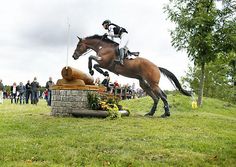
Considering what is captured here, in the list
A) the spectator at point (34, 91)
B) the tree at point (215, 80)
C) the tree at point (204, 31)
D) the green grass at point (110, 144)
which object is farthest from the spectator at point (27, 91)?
the tree at point (215, 80)

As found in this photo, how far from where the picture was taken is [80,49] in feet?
55.5

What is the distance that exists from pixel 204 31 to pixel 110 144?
18984mm

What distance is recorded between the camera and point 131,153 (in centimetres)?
838

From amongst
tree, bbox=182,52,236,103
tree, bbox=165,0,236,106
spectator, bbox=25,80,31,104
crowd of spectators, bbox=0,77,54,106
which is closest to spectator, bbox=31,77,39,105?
crowd of spectators, bbox=0,77,54,106

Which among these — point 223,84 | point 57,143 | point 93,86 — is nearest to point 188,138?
point 57,143

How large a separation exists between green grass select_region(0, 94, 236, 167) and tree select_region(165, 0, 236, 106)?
13840 mm

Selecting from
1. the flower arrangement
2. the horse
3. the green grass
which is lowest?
the green grass

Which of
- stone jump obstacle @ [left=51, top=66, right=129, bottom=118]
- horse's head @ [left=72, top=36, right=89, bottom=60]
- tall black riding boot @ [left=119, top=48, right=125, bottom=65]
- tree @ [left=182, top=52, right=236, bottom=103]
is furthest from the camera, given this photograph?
tree @ [left=182, top=52, right=236, bottom=103]

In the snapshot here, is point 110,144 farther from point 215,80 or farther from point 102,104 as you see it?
point 215,80

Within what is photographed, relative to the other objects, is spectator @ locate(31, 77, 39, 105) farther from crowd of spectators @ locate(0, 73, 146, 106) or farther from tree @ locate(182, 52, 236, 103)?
tree @ locate(182, 52, 236, 103)

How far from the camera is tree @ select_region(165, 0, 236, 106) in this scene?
26016 mm

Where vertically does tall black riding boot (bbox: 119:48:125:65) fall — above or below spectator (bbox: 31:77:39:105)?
above

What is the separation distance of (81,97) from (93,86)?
845 millimetres

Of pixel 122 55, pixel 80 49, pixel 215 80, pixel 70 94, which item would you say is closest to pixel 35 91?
pixel 80 49
